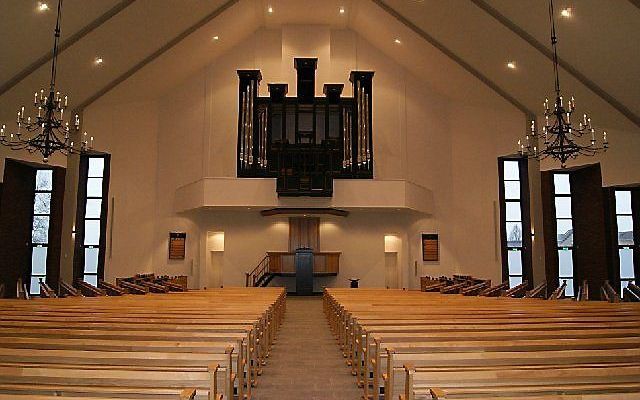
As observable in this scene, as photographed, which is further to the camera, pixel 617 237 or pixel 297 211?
pixel 297 211

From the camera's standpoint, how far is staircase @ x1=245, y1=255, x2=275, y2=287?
16312 millimetres

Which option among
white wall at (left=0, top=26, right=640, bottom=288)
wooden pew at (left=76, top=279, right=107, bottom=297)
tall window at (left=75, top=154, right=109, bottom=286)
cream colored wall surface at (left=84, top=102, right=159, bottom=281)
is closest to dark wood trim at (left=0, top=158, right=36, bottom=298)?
wooden pew at (left=76, top=279, right=107, bottom=297)

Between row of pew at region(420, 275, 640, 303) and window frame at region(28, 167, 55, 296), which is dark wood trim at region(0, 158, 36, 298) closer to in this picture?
window frame at region(28, 167, 55, 296)

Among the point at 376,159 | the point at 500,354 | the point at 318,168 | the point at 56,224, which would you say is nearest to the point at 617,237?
the point at 376,159

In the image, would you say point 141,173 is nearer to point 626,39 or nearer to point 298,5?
point 298,5

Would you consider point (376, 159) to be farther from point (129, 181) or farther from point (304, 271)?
point (129, 181)

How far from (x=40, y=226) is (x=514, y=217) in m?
13.2

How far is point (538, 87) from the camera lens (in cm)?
1260

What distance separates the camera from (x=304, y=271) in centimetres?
1588

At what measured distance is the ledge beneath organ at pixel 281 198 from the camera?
15406mm

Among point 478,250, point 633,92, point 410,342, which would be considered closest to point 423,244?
point 478,250

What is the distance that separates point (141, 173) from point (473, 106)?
34.8 ft

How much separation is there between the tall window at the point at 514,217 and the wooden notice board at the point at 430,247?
2.01m

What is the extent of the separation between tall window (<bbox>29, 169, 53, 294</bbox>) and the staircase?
5716 mm
